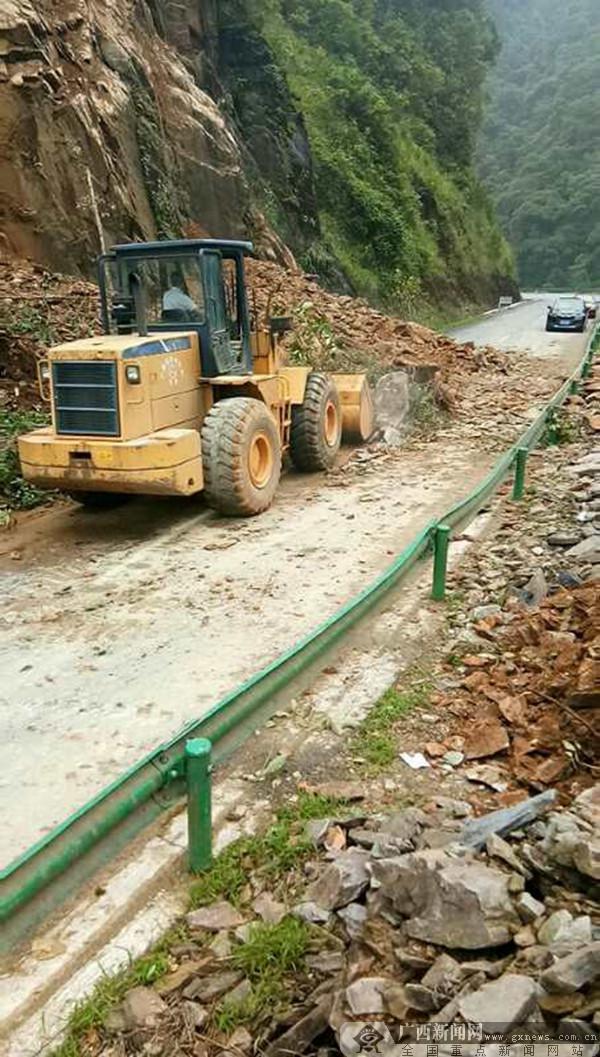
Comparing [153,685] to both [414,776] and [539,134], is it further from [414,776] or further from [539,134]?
[539,134]

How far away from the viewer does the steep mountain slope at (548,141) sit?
82.5 metres

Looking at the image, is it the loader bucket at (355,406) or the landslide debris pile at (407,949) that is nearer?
the landslide debris pile at (407,949)

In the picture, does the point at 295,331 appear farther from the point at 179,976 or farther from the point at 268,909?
the point at 179,976

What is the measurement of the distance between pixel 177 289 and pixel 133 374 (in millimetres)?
1510

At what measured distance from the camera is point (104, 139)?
16188mm

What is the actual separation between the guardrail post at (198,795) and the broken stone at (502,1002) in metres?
1.34

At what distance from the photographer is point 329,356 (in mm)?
15492

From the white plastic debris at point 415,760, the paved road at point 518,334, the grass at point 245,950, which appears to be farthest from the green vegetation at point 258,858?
the paved road at point 518,334

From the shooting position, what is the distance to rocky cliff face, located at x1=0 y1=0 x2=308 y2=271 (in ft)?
47.2

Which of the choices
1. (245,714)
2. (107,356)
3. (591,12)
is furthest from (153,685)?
(591,12)

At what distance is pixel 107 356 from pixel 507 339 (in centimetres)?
2289

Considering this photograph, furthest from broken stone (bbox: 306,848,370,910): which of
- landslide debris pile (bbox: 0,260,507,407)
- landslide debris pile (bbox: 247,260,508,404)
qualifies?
landslide debris pile (bbox: 247,260,508,404)

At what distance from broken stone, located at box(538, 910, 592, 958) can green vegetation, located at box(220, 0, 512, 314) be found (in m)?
25.5

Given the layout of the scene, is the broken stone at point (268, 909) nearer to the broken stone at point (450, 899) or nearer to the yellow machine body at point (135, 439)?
the broken stone at point (450, 899)
